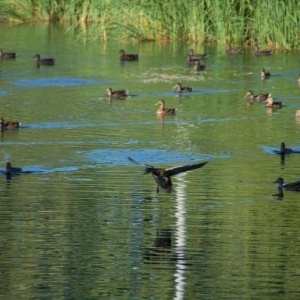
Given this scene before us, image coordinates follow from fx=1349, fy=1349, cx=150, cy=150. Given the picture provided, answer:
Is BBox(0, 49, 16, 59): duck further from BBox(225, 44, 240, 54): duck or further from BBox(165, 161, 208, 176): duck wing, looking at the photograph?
BBox(165, 161, 208, 176): duck wing

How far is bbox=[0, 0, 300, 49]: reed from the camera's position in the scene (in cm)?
3334

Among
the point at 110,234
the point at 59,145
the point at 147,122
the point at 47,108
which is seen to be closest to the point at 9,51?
the point at 47,108

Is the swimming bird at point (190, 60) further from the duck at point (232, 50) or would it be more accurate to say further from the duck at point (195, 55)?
the duck at point (232, 50)

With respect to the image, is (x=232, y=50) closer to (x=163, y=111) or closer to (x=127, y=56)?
(x=127, y=56)

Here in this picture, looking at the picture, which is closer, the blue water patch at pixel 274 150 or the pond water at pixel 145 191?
the pond water at pixel 145 191

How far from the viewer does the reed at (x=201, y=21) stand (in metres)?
33.3

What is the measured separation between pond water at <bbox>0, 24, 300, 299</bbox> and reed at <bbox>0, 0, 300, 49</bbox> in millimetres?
2125

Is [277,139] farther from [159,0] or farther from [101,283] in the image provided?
[159,0]

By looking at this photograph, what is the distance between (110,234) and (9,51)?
2142 centimetres

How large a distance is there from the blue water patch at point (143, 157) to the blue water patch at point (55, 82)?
938 centimetres

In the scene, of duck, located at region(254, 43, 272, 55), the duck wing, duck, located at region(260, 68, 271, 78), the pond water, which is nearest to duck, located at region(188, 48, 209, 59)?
the pond water

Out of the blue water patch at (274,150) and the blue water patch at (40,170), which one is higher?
the blue water patch at (274,150)

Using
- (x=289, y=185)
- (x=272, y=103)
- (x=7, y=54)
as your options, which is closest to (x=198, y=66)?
(x=7, y=54)

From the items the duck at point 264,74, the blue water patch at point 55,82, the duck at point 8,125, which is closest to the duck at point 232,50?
the duck at point 264,74
